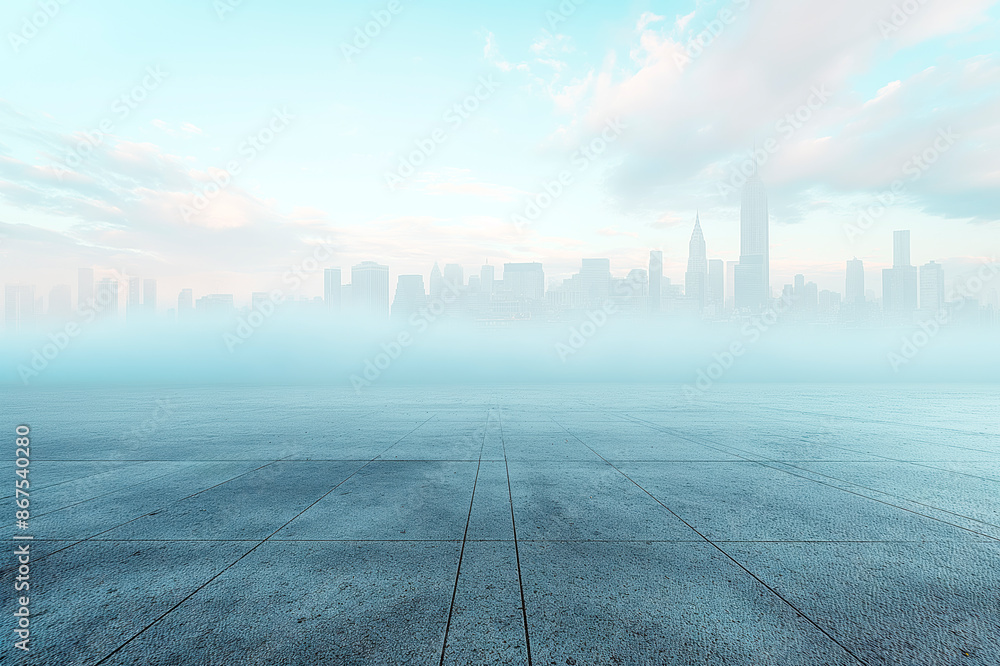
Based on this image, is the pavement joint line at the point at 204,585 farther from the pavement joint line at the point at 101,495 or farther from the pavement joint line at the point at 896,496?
the pavement joint line at the point at 896,496

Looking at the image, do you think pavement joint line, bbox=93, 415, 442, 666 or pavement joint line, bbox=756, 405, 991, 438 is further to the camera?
pavement joint line, bbox=756, 405, 991, 438

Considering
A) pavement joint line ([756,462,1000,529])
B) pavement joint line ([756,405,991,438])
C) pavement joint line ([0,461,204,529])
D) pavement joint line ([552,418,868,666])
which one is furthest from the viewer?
pavement joint line ([756,405,991,438])

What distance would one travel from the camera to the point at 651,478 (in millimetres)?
7996

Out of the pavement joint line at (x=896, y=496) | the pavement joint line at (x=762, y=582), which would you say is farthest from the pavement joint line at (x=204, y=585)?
the pavement joint line at (x=896, y=496)

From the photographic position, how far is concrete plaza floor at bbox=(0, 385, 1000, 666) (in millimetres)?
3348

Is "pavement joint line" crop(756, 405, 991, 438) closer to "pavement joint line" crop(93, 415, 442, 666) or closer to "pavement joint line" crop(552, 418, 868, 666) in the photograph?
"pavement joint line" crop(552, 418, 868, 666)

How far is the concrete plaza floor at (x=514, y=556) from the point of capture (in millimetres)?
3348

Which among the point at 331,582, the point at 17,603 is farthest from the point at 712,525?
the point at 17,603

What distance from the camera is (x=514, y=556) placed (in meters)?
4.77

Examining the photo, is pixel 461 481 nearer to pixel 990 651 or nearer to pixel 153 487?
pixel 153 487

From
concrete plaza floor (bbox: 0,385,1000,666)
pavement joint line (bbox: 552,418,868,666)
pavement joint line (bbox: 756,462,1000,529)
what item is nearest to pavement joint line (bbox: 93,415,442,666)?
concrete plaza floor (bbox: 0,385,1000,666)

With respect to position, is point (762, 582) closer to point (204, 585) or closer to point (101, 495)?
point (204, 585)

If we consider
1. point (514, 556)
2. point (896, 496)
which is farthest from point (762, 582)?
point (896, 496)

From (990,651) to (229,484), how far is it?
9387 mm
